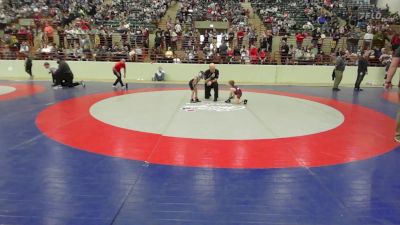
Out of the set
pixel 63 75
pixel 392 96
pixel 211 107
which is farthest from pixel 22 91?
pixel 392 96

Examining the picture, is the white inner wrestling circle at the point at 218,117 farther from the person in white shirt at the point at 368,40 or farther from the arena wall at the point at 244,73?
the person in white shirt at the point at 368,40

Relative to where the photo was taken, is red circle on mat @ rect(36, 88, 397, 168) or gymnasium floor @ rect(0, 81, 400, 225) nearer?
gymnasium floor @ rect(0, 81, 400, 225)

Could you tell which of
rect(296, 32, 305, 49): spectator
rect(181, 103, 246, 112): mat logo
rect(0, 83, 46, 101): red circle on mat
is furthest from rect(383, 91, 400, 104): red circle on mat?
rect(0, 83, 46, 101): red circle on mat

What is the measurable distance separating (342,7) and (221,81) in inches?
544

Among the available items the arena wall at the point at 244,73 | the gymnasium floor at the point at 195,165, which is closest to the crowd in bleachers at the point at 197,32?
the arena wall at the point at 244,73

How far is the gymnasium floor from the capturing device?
13.4ft

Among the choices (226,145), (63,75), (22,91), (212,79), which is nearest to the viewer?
(226,145)

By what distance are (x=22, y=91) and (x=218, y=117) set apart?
842 cm

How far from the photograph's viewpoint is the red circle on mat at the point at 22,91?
12102 millimetres

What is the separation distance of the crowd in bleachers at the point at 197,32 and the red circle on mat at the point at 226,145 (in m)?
11.0

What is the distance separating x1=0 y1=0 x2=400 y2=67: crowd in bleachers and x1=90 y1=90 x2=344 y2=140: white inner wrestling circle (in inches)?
290

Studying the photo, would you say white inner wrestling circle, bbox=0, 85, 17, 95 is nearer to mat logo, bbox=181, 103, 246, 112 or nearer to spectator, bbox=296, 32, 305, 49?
mat logo, bbox=181, 103, 246, 112

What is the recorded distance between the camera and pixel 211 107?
1059cm

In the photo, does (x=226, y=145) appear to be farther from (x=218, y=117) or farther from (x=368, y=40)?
(x=368, y=40)
